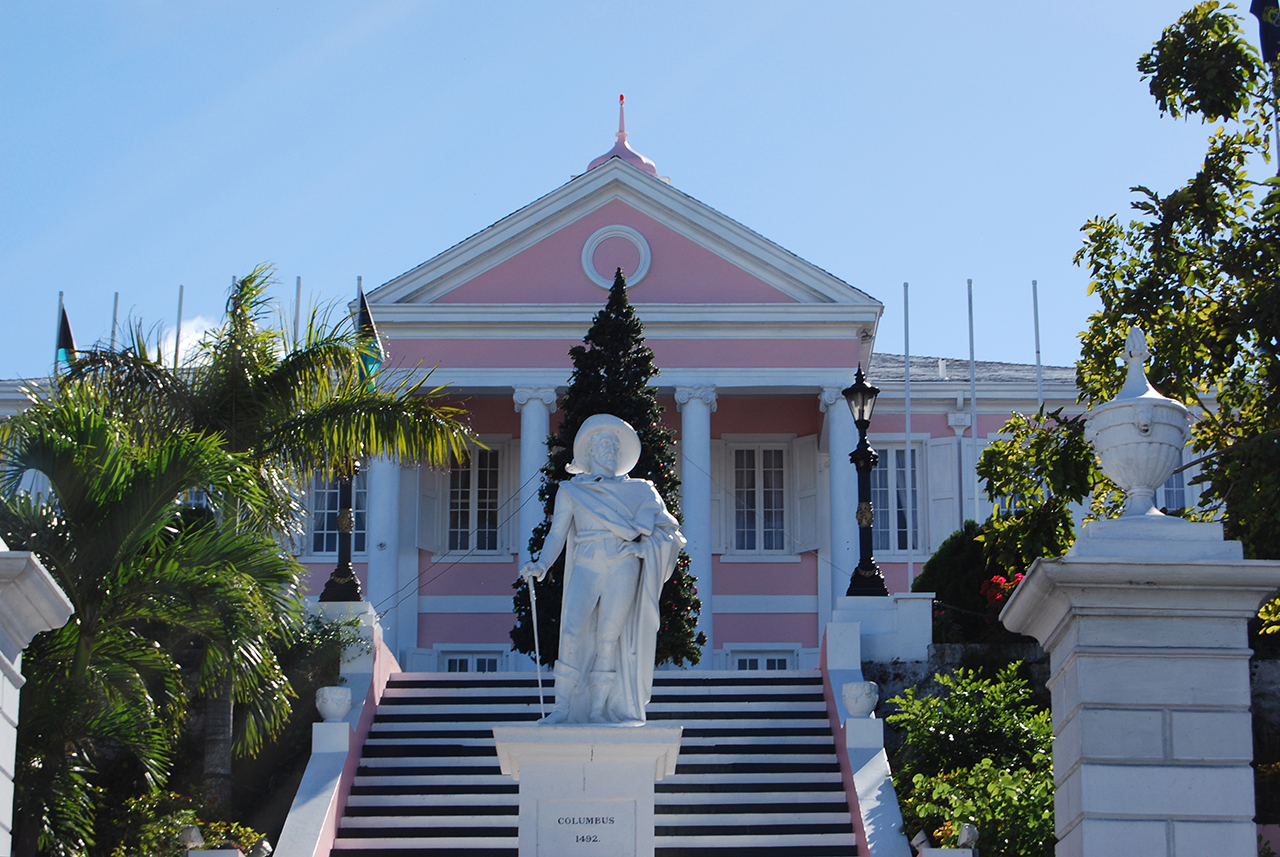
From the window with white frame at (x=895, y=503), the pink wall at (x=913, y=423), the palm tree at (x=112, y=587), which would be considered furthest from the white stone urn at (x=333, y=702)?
the pink wall at (x=913, y=423)

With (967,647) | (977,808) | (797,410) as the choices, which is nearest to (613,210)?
(797,410)

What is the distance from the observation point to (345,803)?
14977 millimetres

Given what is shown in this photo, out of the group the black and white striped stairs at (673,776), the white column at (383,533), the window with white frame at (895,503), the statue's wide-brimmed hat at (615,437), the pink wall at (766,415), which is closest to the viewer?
the statue's wide-brimmed hat at (615,437)

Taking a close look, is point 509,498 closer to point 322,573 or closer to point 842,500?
point 322,573

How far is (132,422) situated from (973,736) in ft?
25.3

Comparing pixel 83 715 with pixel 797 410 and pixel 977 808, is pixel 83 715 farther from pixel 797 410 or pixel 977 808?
pixel 797 410

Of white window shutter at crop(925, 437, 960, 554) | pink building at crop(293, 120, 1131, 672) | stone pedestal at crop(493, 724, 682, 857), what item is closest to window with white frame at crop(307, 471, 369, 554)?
pink building at crop(293, 120, 1131, 672)

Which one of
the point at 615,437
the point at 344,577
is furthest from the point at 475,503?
the point at 615,437

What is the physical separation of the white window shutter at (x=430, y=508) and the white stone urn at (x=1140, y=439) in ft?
56.8

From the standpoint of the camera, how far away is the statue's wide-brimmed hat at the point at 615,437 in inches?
458

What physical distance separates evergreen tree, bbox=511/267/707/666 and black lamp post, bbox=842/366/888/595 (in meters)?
2.60

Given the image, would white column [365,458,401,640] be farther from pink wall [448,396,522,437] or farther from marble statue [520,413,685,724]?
marble statue [520,413,685,724]

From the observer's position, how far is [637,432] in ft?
65.5

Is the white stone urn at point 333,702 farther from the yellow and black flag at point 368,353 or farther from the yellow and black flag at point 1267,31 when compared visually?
the yellow and black flag at point 1267,31
